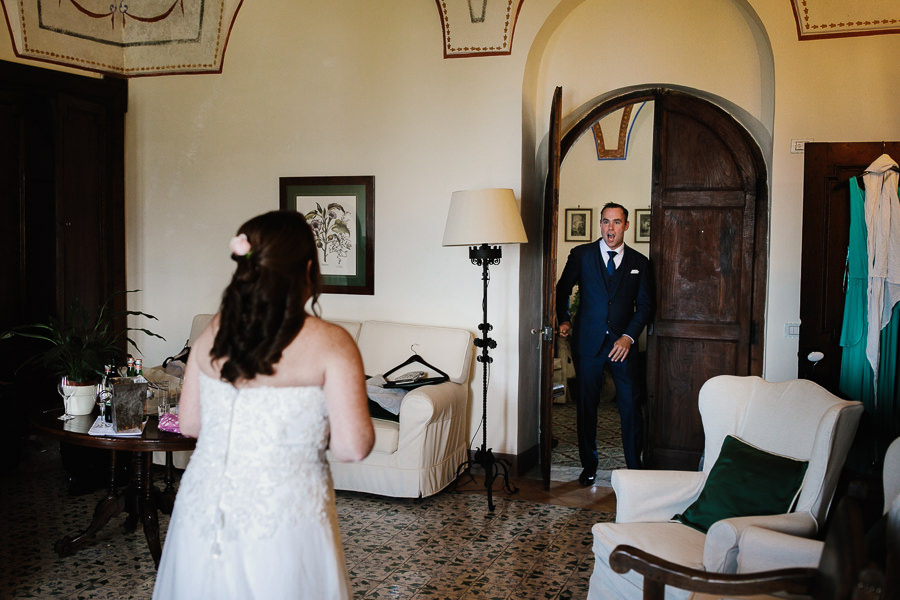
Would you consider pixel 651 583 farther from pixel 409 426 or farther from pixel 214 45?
pixel 214 45

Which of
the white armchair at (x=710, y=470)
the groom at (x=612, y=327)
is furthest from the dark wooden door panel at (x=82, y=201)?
the white armchair at (x=710, y=470)

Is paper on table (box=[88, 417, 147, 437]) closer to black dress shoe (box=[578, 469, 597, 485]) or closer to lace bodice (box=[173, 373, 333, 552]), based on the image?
lace bodice (box=[173, 373, 333, 552])

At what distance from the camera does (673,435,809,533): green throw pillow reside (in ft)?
8.96

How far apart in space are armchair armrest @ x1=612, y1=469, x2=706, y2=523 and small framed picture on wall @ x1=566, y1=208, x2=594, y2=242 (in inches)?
232

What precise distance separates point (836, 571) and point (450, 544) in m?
2.35

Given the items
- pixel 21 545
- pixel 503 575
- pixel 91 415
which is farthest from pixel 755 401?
pixel 21 545

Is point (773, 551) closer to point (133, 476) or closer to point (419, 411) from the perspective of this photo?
point (419, 411)

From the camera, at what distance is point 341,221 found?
5.59 meters

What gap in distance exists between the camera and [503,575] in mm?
3576

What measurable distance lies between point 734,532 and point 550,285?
255 cm

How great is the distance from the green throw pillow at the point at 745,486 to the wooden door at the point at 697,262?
7.23 feet

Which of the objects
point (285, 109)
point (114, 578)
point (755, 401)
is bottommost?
point (114, 578)

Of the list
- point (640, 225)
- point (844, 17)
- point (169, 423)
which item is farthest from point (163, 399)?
point (640, 225)

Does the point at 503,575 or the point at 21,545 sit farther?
the point at 21,545
